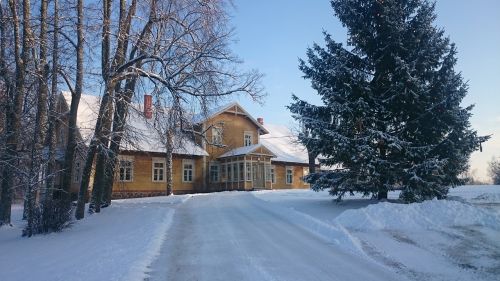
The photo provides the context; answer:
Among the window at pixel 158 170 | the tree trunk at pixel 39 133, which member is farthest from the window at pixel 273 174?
the tree trunk at pixel 39 133

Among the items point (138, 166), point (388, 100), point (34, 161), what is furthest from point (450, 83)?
point (138, 166)

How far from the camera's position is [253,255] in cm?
830

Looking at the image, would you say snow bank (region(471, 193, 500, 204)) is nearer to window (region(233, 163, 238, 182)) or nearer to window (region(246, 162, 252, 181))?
window (region(246, 162, 252, 181))

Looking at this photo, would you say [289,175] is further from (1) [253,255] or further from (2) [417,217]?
(1) [253,255]

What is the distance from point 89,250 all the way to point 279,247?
4.21 meters

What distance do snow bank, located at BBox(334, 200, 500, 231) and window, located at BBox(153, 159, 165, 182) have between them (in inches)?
871

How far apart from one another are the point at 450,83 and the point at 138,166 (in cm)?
2254

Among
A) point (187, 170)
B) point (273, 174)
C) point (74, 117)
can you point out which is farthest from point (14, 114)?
point (273, 174)

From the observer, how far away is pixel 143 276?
270 inches

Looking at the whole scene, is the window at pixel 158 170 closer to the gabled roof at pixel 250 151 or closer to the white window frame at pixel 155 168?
the white window frame at pixel 155 168

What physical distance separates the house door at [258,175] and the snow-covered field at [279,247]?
20780 millimetres

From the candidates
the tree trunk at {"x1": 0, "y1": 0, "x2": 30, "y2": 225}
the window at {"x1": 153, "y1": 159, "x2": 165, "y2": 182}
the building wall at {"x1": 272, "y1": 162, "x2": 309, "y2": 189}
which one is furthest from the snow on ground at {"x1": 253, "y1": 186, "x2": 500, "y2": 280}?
the building wall at {"x1": 272, "y1": 162, "x2": 309, "y2": 189}

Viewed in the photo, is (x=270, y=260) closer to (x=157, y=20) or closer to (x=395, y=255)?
(x=395, y=255)

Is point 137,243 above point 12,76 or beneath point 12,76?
beneath
